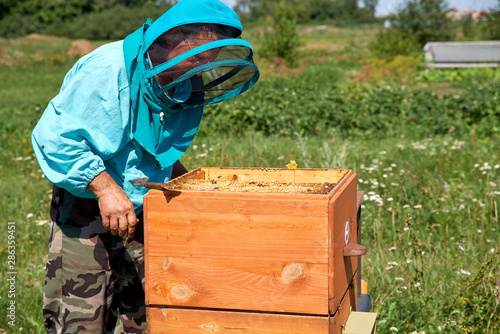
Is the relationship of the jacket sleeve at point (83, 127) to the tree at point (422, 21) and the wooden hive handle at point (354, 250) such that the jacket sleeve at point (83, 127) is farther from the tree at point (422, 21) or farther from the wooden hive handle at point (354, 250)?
the tree at point (422, 21)

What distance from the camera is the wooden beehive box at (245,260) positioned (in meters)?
1.64

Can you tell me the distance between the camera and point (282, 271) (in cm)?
167

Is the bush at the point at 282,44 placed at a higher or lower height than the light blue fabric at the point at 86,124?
lower

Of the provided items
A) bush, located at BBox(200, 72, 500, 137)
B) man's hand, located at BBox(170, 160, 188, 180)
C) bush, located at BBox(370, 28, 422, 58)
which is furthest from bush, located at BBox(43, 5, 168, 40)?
man's hand, located at BBox(170, 160, 188, 180)

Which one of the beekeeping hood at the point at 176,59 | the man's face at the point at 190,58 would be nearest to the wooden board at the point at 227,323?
the beekeeping hood at the point at 176,59

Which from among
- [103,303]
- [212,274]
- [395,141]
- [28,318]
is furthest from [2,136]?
[212,274]

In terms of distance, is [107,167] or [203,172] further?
[203,172]

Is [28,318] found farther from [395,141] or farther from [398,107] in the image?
[398,107]

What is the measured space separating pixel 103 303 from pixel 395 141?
458 cm

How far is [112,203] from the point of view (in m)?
1.93

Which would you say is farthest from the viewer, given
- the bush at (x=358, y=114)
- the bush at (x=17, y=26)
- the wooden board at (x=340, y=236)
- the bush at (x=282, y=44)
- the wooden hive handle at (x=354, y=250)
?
the bush at (x=17, y=26)

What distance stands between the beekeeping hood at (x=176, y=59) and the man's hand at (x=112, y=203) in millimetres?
214

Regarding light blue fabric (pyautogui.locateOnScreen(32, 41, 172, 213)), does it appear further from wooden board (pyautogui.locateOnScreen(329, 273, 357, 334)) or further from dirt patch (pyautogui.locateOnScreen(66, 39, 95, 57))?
dirt patch (pyautogui.locateOnScreen(66, 39, 95, 57))

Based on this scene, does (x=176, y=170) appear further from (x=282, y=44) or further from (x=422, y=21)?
(x=422, y=21)
